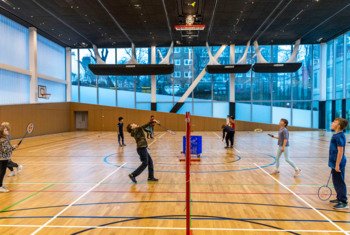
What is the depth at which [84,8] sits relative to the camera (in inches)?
915

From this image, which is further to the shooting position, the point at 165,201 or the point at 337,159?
the point at 165,201

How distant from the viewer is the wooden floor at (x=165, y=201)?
546 centimetres

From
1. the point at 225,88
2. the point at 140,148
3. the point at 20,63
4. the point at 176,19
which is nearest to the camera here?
the point at 140,148

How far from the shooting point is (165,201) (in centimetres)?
700

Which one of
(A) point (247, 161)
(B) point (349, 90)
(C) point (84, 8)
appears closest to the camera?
(A) point (247, 161)

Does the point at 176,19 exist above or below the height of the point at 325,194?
above

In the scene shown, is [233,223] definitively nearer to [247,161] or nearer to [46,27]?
[247,161]

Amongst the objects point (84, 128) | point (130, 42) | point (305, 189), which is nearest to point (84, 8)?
point (130, 42)

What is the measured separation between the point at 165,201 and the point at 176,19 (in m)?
21.1

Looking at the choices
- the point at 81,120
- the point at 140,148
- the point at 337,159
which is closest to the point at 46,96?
the point at 81,120

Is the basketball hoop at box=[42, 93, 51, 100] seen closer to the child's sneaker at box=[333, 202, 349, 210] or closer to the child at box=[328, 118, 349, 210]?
the child at box=[328, 118, 349, 210]

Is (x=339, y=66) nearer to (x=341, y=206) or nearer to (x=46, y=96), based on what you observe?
(x=46, y=96)

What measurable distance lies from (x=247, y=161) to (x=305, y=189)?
4779 millimetres

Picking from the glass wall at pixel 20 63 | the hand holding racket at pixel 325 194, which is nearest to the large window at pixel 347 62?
the hand holding racket at pixel 325 194
